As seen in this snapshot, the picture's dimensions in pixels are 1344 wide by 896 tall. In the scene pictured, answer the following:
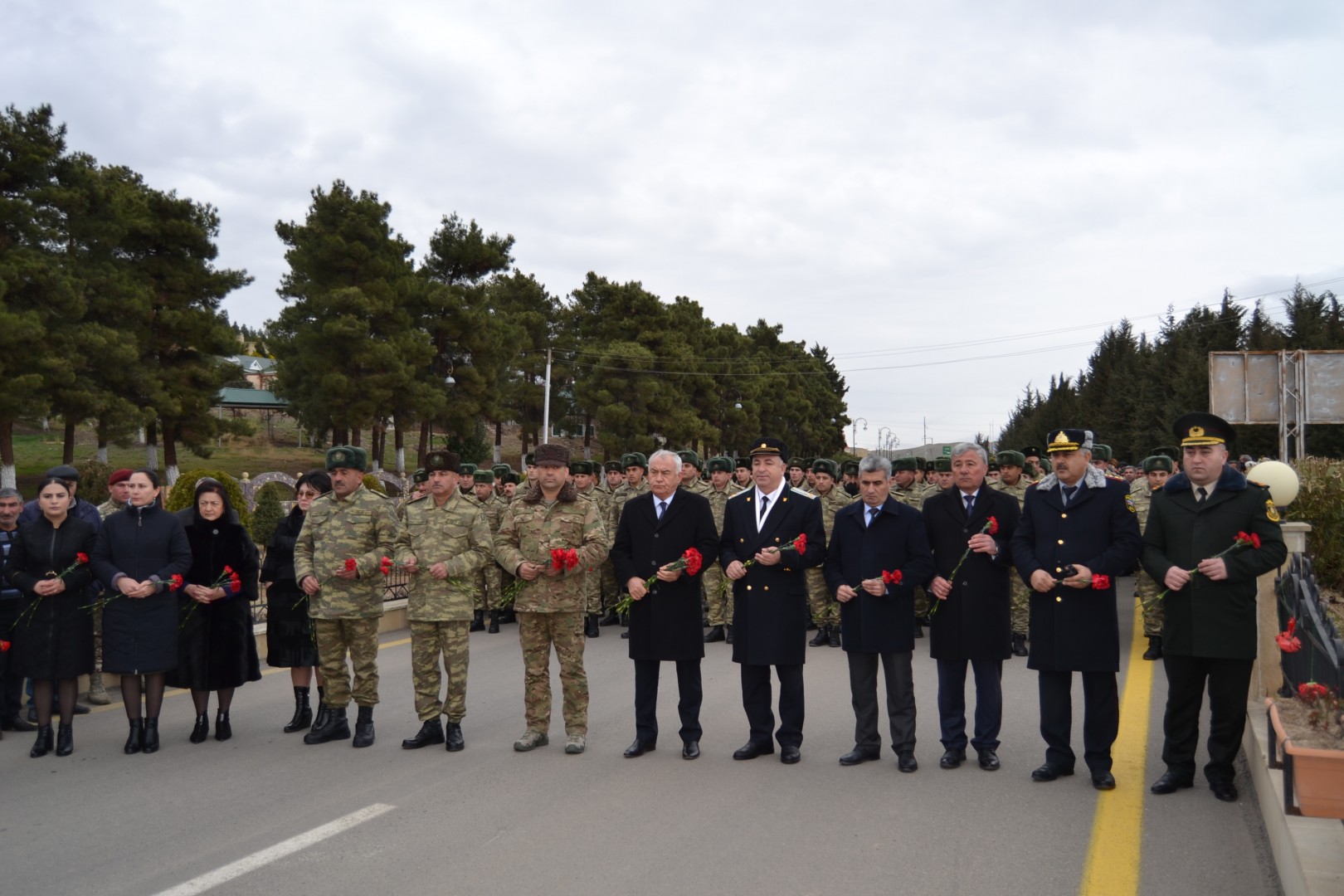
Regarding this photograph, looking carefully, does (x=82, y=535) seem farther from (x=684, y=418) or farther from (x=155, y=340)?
(x=684, y=418)

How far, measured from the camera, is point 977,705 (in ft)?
20.2

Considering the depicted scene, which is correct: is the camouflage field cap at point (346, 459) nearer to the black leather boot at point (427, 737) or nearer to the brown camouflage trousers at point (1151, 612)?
the black leather boot at point (427, 737)

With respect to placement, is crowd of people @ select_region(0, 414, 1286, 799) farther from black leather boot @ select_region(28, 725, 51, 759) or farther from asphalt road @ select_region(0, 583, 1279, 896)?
asphalt road @ select_region(0, 583, 1279, 896)

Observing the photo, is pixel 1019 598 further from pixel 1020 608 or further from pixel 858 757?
pixel 858 757

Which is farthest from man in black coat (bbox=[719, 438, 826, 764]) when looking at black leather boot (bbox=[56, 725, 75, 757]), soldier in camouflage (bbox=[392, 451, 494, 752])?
black leather boot (bbox=[56, 725, 75, 757])

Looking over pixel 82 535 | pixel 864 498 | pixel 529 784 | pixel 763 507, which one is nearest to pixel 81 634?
pixel 82 535

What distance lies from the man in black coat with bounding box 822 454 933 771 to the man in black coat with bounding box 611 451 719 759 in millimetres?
929

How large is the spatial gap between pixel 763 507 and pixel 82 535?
4.68 metres

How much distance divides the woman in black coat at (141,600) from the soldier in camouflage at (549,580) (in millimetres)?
2264

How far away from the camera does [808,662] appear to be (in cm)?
979

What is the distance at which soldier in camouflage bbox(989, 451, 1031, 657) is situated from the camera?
10.7 metres

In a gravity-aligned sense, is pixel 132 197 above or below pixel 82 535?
above

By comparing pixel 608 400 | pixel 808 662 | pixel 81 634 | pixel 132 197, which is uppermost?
pixel 132 197

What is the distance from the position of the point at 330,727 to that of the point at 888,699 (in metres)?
3.81
